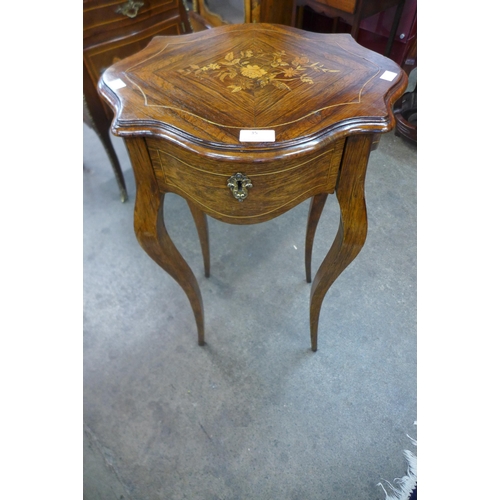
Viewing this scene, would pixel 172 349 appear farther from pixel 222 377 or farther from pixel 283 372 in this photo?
pixel 283 372

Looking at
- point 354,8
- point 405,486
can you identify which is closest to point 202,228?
point 405,486

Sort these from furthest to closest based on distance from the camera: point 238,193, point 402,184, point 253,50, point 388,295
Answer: point 402,184 < point 388,295 < point 253,50 < point 238,193

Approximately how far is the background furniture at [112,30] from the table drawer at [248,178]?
0.77 metres

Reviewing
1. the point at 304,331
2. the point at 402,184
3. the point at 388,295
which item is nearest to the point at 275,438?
the point at 304,331

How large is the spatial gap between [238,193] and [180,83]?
0.26 m

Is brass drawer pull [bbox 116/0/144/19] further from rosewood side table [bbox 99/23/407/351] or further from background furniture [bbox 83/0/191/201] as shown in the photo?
rosewood side table [bbox 99/23/407/351]

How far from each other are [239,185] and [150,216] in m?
0.21

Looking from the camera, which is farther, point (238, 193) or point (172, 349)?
point (172, 349)

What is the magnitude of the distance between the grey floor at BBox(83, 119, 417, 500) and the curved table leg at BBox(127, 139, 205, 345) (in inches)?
14.8

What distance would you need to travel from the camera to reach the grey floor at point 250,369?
2.93 ft

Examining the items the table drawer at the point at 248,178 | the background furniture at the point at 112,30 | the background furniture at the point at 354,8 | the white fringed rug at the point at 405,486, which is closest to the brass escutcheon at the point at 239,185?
the table drawer at the point at 248,178

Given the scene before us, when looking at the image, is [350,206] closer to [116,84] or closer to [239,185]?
[239,185]

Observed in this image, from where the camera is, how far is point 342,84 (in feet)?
2.17

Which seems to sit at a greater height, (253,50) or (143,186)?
(253,50)
